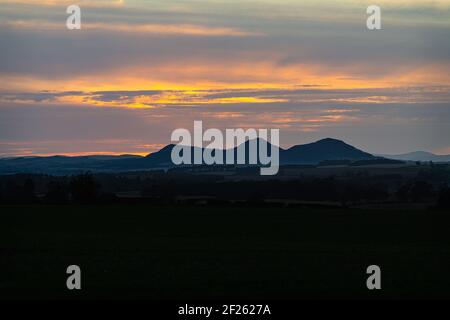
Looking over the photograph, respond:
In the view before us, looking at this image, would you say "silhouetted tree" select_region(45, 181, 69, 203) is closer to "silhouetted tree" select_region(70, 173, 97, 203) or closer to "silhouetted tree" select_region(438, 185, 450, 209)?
"silhouetted tree" select_region(70, 173, 97, 203)

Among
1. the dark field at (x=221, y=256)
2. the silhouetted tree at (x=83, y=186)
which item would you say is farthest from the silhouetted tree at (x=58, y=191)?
the dark field at (x=221, y=256)

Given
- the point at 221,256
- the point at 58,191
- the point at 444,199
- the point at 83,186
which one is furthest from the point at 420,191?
the point at 221,256

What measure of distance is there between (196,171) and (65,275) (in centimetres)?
14432

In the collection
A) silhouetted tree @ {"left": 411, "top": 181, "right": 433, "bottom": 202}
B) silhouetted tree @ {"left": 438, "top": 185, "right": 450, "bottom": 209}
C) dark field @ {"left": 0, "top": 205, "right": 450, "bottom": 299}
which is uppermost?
silhouetted tree @ {"left": 411, "top": 181, "right": 433, "bottom": 202}

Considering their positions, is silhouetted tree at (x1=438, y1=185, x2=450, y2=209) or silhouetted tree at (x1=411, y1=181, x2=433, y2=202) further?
silhouetted tree at (x1=411, y1=181, x2=433, y2=202)

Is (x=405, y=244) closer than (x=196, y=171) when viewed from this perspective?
Yes

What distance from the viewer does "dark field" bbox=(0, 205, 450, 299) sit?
25094 mm

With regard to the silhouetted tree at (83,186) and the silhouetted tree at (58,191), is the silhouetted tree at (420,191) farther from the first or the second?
the silhouetted tree at (58,191)

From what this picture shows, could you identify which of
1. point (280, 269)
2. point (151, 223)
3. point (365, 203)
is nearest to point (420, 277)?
point (280, 269)

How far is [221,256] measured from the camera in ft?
115

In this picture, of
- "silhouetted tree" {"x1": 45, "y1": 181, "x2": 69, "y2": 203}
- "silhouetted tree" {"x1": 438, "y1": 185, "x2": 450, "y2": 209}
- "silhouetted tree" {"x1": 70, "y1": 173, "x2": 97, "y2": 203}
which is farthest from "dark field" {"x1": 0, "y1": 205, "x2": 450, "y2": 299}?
"silhouetted tree" {"x1": 45, "y1": 181, "x2": 69, "y2": 203}

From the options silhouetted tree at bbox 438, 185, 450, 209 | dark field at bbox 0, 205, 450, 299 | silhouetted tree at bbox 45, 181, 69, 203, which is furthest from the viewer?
silhouetted tree at bbox 45, 181, 69, 203
